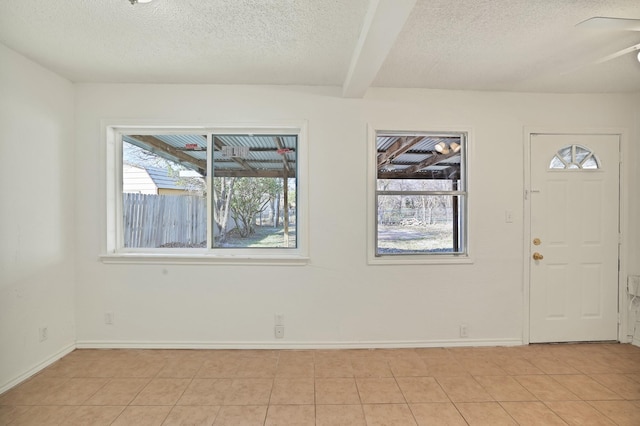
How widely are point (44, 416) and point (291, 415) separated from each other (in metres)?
1.54

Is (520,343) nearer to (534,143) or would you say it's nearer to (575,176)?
(575,176)

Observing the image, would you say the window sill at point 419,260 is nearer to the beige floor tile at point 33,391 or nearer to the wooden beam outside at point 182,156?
the wooden beam outside at point 182,156

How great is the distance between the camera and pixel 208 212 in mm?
2908

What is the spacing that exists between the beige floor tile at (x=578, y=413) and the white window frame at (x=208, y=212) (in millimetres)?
2052

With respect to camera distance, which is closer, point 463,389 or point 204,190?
point 463,389

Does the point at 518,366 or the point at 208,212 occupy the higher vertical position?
the point at 208,212

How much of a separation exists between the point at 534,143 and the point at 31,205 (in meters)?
4.35

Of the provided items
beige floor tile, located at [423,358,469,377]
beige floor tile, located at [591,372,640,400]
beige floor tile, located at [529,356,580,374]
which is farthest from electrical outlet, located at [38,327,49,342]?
beige floor tile, located at [591,372,640,400]

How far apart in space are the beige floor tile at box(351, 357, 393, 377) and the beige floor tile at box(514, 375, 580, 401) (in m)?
0.98

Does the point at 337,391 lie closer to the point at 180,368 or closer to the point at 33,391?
the point at 180,368

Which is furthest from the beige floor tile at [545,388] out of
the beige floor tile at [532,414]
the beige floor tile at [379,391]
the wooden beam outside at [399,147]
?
the wooden beam outside at [399,147]

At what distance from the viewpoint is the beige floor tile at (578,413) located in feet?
6.11

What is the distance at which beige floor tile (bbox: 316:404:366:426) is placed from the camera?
72.2 inches

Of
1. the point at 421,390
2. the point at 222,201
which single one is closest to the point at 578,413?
the point at 421,390
